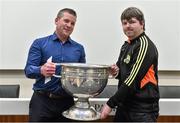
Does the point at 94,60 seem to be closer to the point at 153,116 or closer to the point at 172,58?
the point at 172,58

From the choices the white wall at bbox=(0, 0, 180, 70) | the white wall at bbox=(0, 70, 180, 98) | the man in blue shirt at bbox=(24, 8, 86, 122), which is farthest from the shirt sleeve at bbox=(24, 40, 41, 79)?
the white wall at bbox=(0, 70, 180, 98)

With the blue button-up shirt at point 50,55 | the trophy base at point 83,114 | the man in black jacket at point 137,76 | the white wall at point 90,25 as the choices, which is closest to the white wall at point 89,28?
the white wall at point 90,25

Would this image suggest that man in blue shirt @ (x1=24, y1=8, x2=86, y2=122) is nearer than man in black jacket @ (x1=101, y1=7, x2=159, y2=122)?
No

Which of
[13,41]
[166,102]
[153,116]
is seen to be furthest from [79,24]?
[153,116]

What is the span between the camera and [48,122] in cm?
170

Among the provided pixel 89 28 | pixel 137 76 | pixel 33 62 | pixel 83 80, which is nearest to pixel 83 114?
pixel 83 80

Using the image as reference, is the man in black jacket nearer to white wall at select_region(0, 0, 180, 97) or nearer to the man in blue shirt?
the man in blue shirt

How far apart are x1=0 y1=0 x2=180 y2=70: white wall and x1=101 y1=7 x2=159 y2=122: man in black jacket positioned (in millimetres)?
1399

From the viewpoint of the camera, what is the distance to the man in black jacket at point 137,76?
1465mm

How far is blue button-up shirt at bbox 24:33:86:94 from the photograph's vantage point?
5.53 ft

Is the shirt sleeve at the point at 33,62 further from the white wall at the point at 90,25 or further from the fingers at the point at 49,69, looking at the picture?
the white wall at the point at 90,25

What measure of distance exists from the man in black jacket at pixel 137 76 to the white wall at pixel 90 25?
1399 mm

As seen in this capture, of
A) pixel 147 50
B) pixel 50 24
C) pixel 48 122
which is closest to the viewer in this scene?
pixel 147 50

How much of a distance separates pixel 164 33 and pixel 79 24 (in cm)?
86
